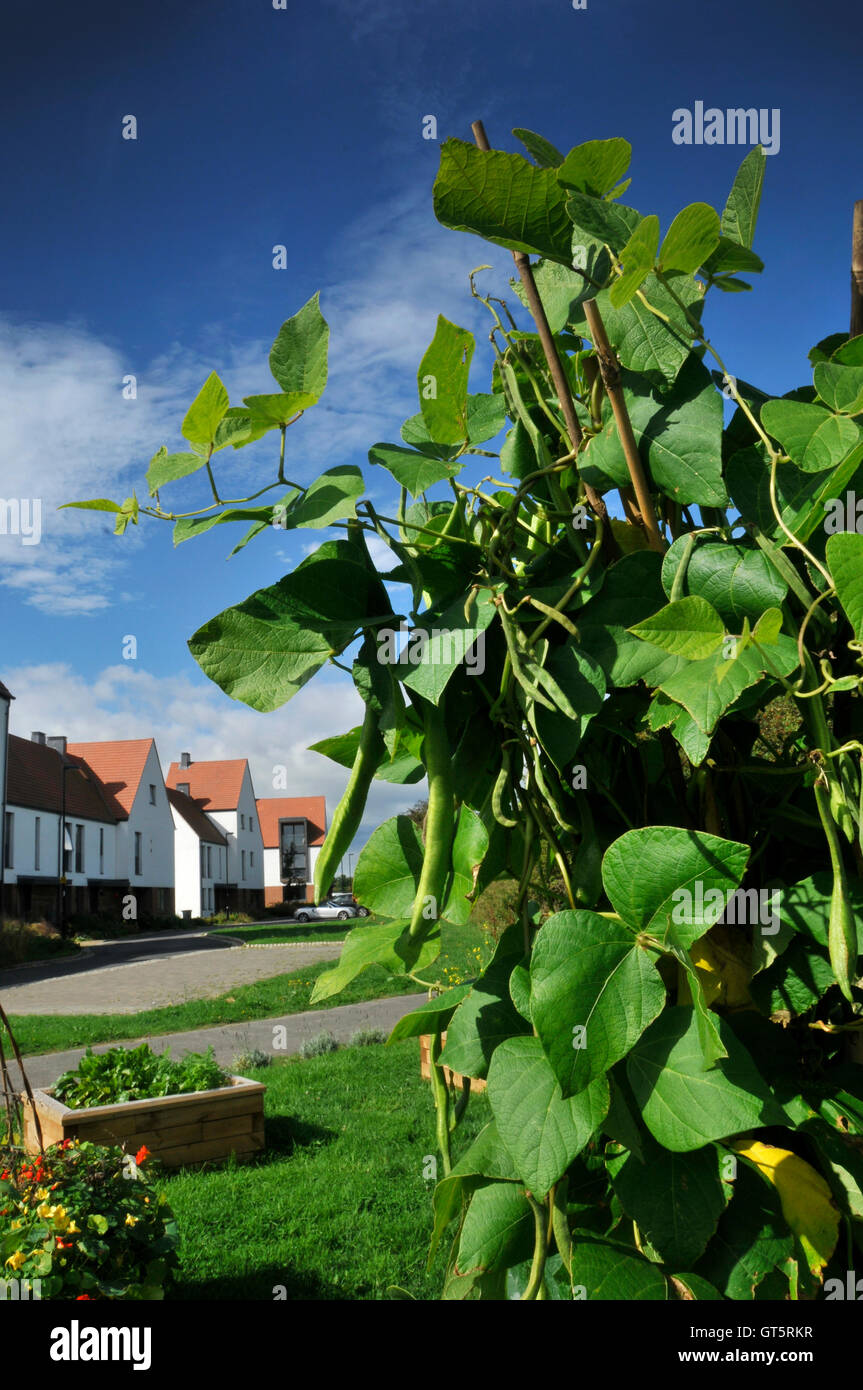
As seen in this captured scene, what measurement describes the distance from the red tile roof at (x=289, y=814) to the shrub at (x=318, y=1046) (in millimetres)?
41873

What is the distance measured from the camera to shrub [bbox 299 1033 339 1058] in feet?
28.6

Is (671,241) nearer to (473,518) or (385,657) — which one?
(473,518)

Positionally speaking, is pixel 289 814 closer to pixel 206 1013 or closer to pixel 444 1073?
pixel 206 1013

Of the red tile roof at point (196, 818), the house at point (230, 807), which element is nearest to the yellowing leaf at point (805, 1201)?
the red tile roof at point (196, 818)

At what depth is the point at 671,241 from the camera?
2.19ft

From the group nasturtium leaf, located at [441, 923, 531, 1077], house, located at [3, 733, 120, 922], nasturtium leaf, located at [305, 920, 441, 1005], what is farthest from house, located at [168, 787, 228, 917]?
nasturtium leaf, located at [441, 923, 531, 1077]

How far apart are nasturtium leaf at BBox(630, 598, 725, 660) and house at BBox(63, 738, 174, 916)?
3584cm

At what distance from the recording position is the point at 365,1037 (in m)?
9.23

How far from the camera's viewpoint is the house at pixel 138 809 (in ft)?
114

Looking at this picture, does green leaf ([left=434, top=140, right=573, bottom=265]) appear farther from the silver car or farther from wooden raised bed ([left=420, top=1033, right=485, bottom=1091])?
the silver car

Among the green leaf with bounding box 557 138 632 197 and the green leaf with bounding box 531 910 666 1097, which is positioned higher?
the green leaf with bounding box 557 138 632 197

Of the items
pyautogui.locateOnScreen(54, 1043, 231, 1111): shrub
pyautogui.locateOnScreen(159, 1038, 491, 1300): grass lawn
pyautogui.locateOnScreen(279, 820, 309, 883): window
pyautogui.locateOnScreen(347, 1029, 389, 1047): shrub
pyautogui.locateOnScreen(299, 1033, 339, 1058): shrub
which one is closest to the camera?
pyautogui.locateOnScreen(159, 1038, 491, 1300): grass lawn

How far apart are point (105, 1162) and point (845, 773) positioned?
128 inches
